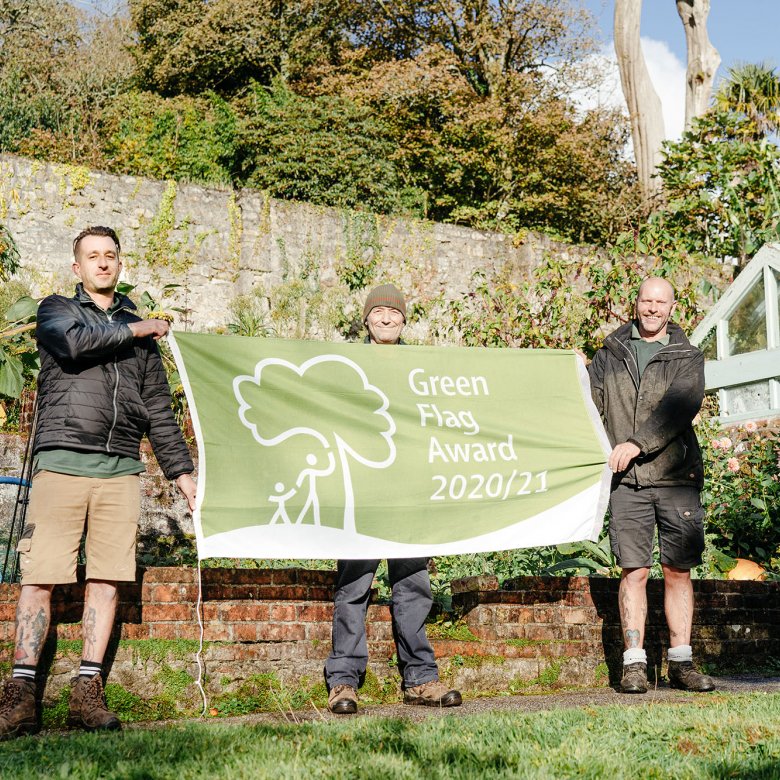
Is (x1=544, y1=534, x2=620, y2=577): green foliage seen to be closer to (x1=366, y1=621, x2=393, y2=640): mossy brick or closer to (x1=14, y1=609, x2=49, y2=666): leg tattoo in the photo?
(x1=366, y1=621, x2=393, y2=640): mossy brick

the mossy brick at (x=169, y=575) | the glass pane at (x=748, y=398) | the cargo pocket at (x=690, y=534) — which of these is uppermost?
the glass pane at (x=748, y=398)

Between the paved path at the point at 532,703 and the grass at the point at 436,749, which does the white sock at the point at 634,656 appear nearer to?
the paved path at the point at 532,703

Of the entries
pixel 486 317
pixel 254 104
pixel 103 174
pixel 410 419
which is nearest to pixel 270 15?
pixel 254 104

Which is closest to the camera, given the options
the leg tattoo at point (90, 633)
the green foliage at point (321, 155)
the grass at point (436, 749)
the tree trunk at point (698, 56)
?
the grass at point (436, 749)

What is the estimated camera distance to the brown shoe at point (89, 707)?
3889mm

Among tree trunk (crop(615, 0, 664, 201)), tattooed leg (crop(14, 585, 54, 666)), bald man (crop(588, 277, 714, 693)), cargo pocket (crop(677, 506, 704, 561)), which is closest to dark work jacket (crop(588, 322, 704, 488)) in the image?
bald man (crop(588, 277, 714, 693))

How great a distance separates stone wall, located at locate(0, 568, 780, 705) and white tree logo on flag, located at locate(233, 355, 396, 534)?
0.45 metres

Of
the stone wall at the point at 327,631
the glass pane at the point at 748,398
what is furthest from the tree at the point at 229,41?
the stone wall at the point at 327,631

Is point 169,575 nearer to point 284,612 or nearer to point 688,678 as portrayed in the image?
point 284,612

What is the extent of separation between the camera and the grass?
10.1 ft

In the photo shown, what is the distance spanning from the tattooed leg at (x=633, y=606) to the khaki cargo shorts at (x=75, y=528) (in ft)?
7.78

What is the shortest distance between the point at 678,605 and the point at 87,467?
9.45ft

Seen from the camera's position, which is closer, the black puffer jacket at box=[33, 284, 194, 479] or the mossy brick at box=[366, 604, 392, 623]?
the black puffer jacket at box=[33, 284, 194, 479]

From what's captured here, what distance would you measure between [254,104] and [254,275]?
601 centimetres
